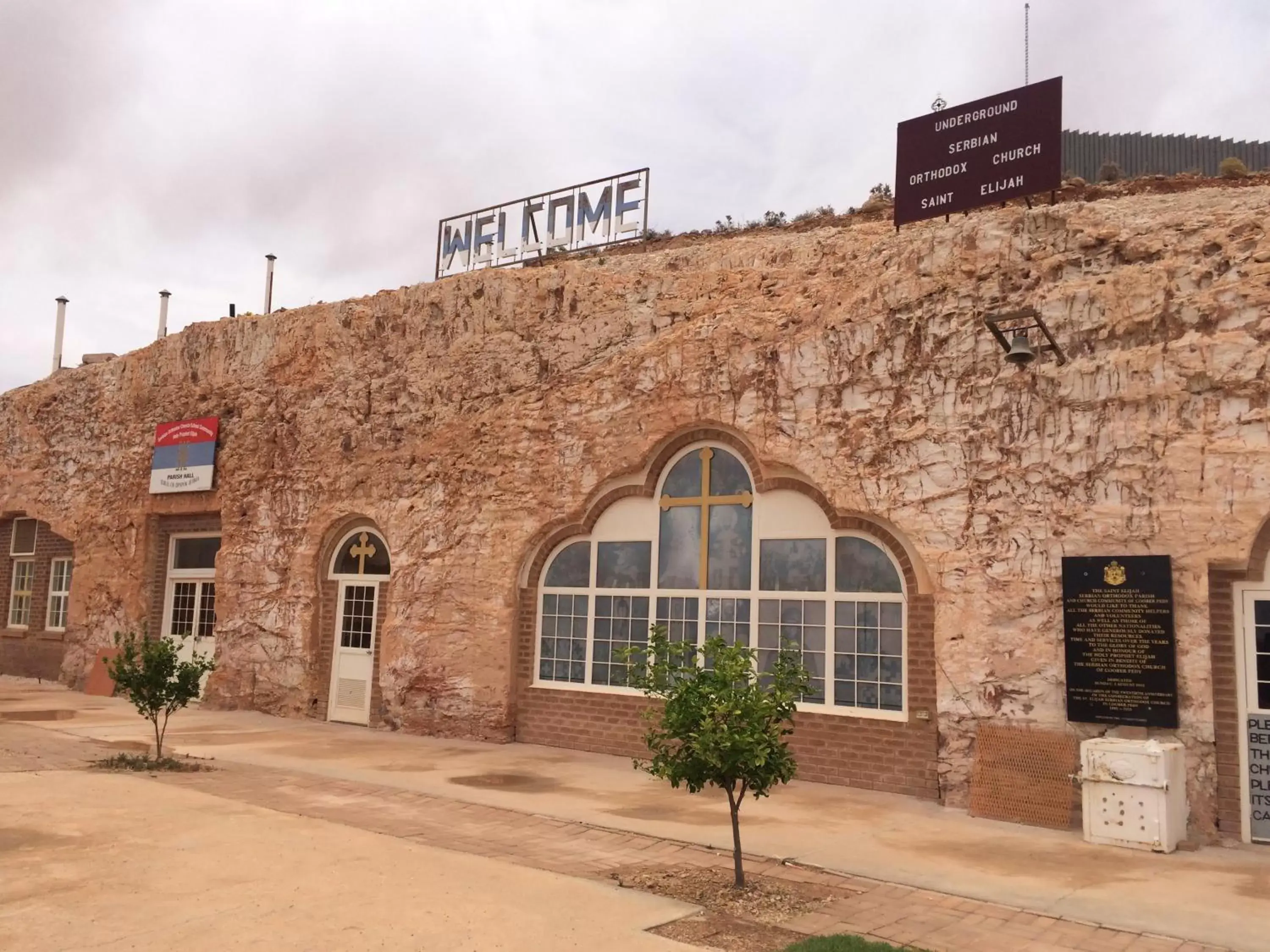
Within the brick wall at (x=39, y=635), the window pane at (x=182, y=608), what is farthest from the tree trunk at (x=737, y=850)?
the brick wall at (x=39, y=635)

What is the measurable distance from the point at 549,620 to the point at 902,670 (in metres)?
4.67

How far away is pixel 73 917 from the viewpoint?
5320 millimetres

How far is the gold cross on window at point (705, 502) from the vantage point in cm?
1145

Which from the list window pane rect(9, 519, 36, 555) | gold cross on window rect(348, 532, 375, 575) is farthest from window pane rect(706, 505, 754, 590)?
window pane rect(9, 519, 36, 555)

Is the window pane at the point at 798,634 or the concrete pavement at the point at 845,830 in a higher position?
the window pane at the point at 798,634

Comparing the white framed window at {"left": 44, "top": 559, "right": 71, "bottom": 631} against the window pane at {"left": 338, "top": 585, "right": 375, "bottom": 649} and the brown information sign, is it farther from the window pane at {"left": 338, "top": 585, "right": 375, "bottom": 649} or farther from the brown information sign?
the brown information sign

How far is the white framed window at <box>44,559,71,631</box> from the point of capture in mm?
19609

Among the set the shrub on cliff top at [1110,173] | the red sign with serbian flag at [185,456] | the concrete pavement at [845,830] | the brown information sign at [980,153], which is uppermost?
the shrub on cliff top at [1110,173]

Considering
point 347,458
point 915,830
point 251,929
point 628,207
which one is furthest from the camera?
point 628,207

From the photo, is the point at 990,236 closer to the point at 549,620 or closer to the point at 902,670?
the point at 902,670

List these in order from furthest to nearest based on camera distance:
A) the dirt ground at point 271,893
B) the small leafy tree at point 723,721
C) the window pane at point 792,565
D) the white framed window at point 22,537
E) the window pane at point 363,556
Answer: the white framed window at point 22,537
the window pane at point 363,556
the window pane at point 792,565
the small leafy tree at point 723,721
the dirt ground at point 271,893

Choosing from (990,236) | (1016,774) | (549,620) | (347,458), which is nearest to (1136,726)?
(1016,774)

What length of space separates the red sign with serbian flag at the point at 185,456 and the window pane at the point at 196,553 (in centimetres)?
94

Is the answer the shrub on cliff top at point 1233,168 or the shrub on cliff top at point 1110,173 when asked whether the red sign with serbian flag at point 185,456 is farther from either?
the shrub on cliff top at point 1233,168
